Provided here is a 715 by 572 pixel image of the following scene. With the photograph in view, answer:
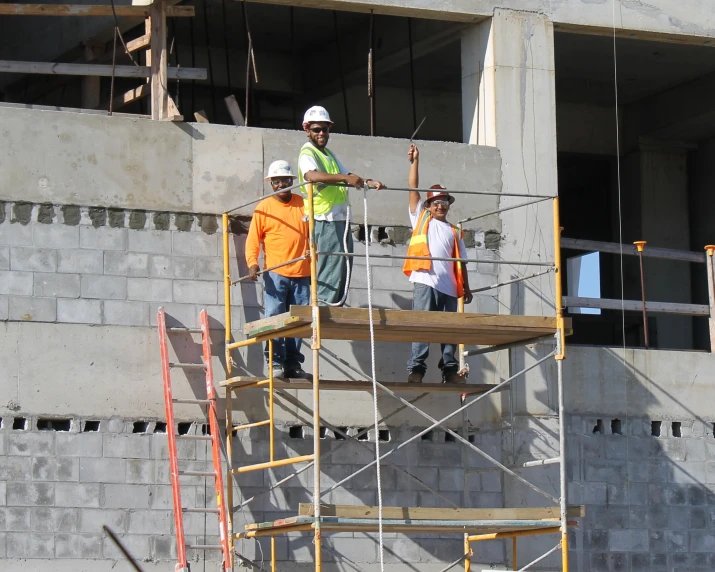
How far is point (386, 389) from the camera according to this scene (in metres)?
11.7

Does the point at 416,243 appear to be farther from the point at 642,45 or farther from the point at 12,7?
the point at 642,45

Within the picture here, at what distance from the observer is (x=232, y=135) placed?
13.4 meters

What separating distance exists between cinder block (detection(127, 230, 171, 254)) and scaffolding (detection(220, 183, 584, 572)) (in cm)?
56

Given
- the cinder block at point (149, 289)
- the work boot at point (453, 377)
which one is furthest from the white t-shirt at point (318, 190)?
the work boot at point (453, 377)

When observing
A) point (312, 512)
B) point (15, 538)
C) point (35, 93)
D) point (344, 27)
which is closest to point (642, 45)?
point (344, 27)

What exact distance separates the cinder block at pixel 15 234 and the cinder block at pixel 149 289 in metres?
0.96

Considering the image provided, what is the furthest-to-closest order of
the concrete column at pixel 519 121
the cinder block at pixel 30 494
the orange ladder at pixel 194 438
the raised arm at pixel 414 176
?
the concrete column at pixel 519 121, the raised arm at pixel 414 176, the cinder block at pixel 30 494, the orange ladder at pixel 194 438

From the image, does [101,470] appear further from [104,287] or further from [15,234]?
[15,234]

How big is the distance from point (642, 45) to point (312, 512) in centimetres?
896

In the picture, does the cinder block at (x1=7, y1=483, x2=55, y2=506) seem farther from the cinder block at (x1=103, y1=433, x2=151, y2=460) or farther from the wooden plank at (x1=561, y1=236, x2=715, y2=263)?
the wooden plank at (x1=561, y1=236, x2=715, y2=263)

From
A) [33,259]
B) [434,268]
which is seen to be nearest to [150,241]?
[33,259]

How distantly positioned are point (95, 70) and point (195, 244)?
2.17 meters

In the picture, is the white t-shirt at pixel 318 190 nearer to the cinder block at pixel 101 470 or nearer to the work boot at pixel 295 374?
the work boot at pixel 295 374

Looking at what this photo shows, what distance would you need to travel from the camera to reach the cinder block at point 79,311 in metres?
12.5
